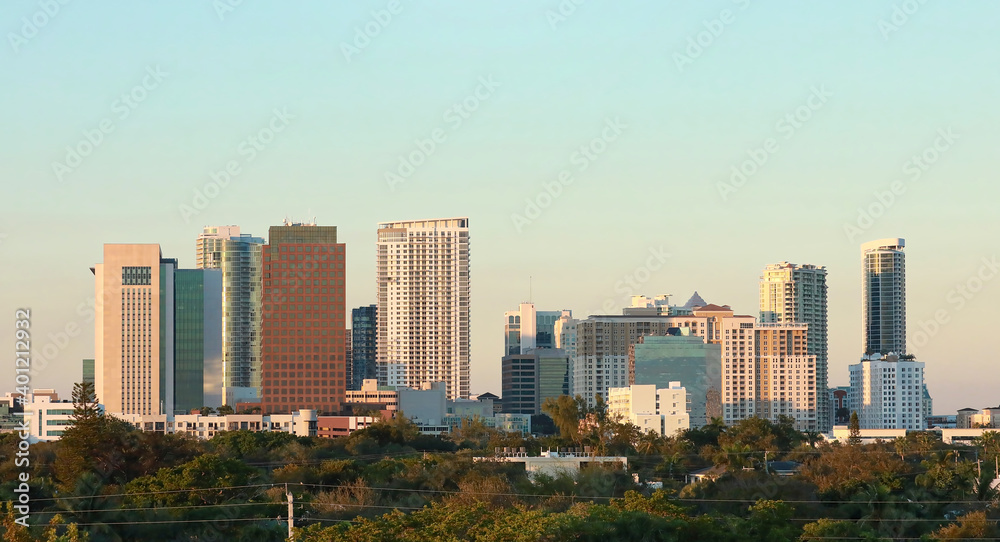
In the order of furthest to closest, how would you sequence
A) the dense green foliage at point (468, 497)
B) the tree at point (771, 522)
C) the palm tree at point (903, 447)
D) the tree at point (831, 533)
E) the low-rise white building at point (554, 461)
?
the palm tree at point (903, 447) < the low-rise white building at point (554, 461) < the tree at point (831, 533) < the tree at point (771, 522) < the dense green foliage at point (468, 497)

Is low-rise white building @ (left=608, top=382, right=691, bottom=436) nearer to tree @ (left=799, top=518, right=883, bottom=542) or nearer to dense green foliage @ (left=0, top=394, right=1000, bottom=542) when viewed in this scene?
dense green foliage @ (left=0, top=394, right=1000, bottom=542)

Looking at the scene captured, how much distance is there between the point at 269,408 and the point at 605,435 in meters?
78.5

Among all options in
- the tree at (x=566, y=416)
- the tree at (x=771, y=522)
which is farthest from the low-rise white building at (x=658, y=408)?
the tree at (x=771, y=522)

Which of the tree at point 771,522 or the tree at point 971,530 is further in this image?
the tree at point 971,530

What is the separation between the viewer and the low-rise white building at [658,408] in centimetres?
17975

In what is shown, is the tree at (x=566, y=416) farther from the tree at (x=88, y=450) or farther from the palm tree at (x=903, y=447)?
the tree at (x=88, y=450)

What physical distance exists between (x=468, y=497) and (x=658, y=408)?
122483mm

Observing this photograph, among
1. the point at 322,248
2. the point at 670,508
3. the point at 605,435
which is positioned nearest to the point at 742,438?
the point at 605,435

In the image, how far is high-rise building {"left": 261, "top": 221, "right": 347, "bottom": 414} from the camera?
19250 centimetres

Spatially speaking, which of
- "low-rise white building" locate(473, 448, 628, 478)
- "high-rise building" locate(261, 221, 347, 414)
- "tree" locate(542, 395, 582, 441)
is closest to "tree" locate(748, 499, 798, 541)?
"low-rise white building" locate(473, 448, 628, 478)

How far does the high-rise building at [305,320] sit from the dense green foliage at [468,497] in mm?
93646

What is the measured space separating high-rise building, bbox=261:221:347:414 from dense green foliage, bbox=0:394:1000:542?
93646 millimetres

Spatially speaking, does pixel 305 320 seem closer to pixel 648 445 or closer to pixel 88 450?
pixel 648 445

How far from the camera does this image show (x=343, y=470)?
253ft
